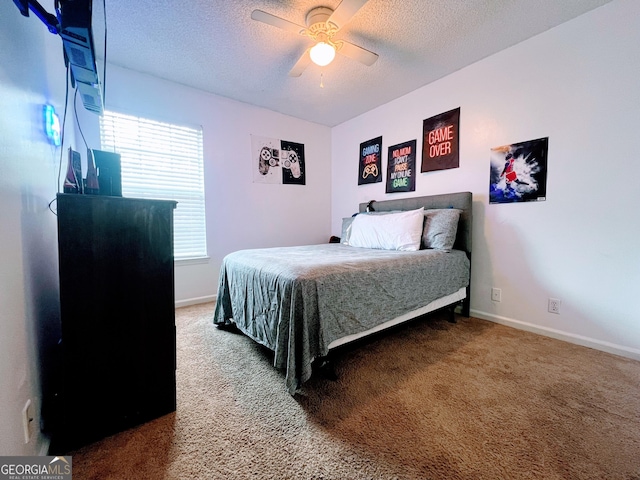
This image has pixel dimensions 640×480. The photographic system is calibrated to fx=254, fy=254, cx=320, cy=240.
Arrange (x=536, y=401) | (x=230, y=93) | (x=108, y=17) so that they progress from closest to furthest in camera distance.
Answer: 1. (x=536, y=401)
2. (x=108, y=17)
3. (x=230, y=93)

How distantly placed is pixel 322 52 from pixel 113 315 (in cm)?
207

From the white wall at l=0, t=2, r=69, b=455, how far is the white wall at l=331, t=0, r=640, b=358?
3115mm

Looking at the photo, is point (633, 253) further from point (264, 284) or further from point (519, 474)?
point (264, 284)

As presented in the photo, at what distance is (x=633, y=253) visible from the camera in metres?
1.77

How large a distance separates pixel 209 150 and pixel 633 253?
396 cm

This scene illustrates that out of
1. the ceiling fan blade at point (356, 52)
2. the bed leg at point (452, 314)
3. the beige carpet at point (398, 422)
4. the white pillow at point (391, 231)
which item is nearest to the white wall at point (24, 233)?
the beige carpet at point (398, 422)

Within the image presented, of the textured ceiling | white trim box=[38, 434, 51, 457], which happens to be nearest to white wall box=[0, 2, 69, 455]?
white trim box=[38, 434, 51, 457]

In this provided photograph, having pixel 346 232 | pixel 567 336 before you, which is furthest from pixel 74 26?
pixel 567 336

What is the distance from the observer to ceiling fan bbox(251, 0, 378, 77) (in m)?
1.64

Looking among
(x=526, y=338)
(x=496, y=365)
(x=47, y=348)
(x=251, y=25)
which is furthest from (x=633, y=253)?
(x=47, y=348)

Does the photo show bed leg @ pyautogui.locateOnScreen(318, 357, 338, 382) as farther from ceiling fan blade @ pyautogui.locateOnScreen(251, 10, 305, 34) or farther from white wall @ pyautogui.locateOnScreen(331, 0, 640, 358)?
ceiling fan blade @ pyautogui.locateOnScreen(251, 10, 305, 34)

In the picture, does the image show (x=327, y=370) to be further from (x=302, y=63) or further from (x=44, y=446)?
(x=302, y=63)

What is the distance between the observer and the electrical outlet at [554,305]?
2.09 meters

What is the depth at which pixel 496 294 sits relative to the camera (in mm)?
2469
